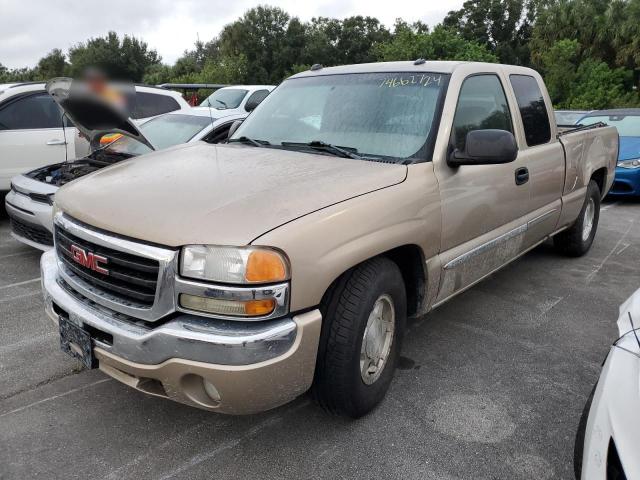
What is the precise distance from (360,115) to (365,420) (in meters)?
1.74

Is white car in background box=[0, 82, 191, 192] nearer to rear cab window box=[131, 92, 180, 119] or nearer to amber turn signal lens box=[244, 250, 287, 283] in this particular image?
rear cab window box=[131, 92, 180, 119]

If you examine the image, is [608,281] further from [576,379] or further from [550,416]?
[550,416]

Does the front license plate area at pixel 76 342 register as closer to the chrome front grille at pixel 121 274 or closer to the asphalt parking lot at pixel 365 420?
the chrome front grille at pixel 121 274

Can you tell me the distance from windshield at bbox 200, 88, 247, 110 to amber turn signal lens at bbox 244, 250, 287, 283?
9468mm

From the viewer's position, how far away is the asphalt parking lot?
8.13 ft

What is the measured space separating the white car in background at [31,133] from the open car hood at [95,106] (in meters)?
2.50

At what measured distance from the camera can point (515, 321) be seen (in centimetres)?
406

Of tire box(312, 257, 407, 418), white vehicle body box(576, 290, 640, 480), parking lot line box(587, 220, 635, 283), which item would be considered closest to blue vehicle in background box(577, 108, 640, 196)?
parking lot line box(587, 220, 635, 283)

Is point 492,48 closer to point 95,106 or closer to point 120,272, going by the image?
point 95,106

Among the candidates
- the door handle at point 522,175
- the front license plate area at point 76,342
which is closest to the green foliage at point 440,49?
the door handle at point 522,175

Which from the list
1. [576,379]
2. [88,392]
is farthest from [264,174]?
[576,379]

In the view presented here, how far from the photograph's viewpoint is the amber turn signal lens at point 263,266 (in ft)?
7.02

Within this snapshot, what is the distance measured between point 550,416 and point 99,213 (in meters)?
2.44

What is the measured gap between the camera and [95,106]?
13.4 feet
